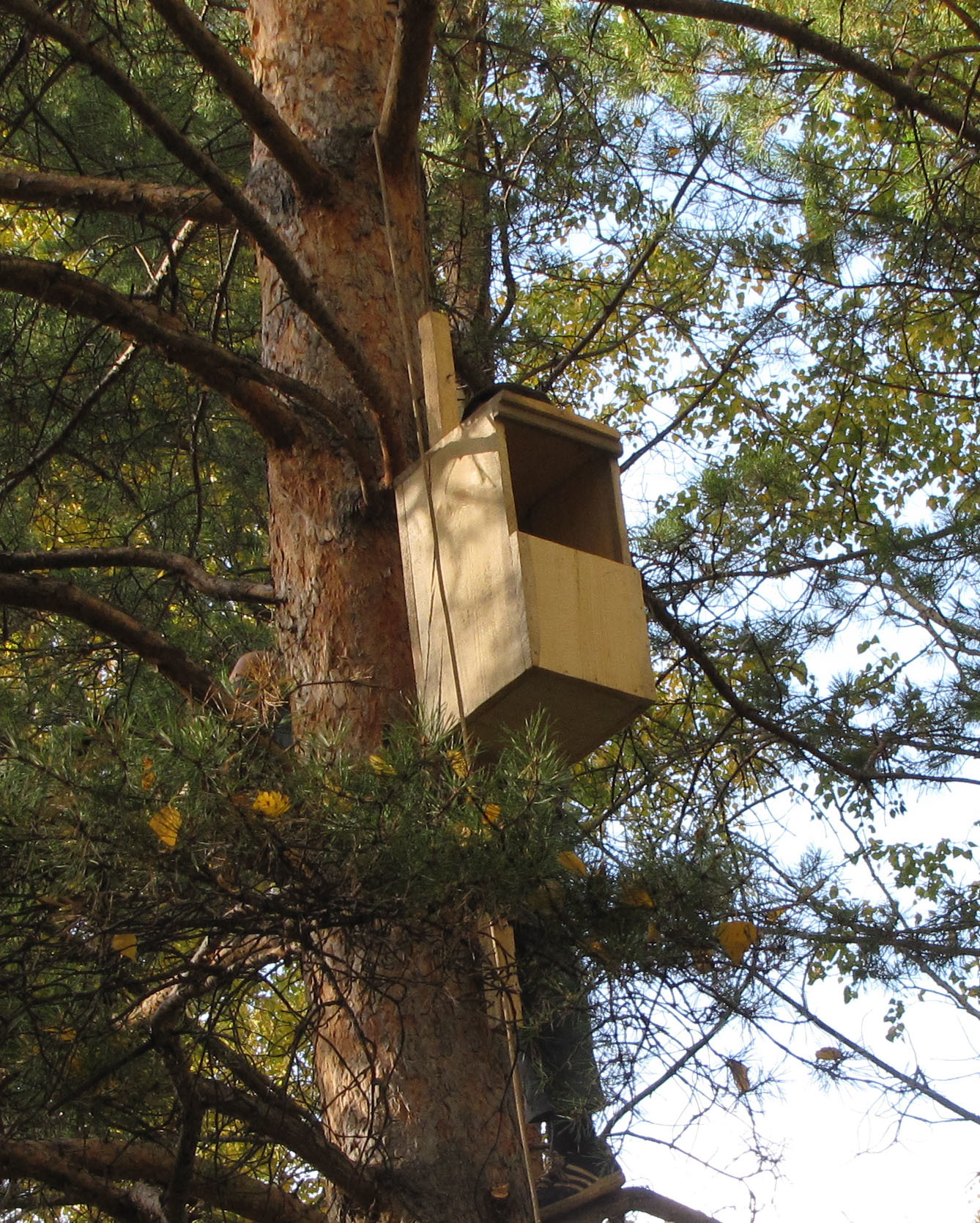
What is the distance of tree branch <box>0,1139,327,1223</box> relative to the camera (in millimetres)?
2361

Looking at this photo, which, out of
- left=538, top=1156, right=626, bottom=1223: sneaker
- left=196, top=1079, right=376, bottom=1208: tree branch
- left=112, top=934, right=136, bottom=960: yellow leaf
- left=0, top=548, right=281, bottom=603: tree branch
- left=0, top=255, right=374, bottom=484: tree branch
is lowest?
left=196, top=1079, right=376, bottom=1208: tree branch

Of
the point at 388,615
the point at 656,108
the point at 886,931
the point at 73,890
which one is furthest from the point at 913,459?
the point at 73,890

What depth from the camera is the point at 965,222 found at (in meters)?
4.25

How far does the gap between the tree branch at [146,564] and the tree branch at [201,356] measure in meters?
0.30

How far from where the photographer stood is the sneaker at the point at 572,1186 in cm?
362

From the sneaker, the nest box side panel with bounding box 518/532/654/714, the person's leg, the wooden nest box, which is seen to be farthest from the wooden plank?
the sneaker

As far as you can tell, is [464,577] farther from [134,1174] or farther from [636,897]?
[134,1174]

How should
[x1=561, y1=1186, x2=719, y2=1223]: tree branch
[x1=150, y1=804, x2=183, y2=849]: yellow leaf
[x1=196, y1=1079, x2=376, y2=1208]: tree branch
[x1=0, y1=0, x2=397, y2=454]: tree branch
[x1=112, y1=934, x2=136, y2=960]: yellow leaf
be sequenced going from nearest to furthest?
[x1=150, y1=804, x2=183, y2=849]: yellow leaf < [x1=112, y1=934, x2=136, y2=960]: yellow leaf < [x1=196, y1=1079, x2=376, y2=1208]: tree branch < [x1=0, y1=0, x2=397, y2=454]: tree branch < [x1=561, y1=1186, x2=719, y2=1223]: tree branch

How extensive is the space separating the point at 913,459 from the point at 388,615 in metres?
6.92

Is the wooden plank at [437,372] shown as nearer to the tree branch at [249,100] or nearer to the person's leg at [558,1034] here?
the tree branch at [249,100]

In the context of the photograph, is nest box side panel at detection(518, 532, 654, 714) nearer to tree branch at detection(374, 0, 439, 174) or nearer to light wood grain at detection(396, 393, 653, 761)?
light wood grain at detection(396, 393, 653, 761)

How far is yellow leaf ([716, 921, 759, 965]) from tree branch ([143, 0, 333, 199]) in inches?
65.9

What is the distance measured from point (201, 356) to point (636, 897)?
1.24m

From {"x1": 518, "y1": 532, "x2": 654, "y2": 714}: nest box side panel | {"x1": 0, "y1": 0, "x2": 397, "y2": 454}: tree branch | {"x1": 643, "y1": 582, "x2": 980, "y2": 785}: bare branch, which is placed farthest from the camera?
{"x1": 643, "y1": 582, "x2": 980, "y2": 785}: bare branch
